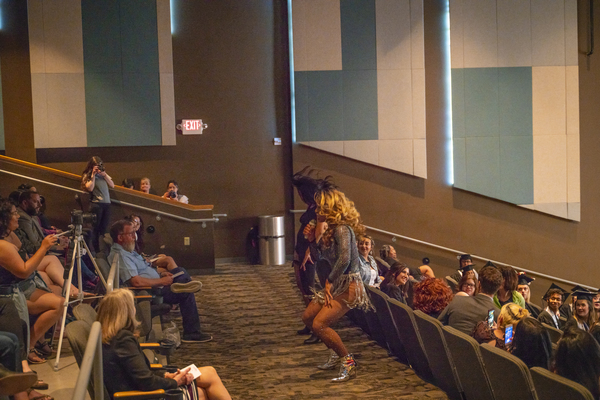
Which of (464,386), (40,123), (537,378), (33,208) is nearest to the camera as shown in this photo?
(537,378)

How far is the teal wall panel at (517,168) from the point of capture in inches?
366

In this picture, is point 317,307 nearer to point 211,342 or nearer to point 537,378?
point 211,342

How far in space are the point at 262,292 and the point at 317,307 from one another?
2806 mm

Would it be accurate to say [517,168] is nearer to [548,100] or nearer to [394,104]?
[548,100]

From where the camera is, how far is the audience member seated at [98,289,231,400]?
2.80 metres

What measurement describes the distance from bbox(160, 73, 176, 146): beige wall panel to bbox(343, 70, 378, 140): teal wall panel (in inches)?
101

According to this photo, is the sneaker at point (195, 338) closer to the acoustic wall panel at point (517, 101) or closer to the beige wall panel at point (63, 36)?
the beige wall panel at point (63, 36)

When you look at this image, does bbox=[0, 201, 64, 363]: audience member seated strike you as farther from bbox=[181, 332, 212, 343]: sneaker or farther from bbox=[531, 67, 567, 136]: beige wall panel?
bbox=[531, 67, 567, 136]: beige wall panel

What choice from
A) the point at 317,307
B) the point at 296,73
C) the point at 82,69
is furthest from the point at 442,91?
the point at 317,307

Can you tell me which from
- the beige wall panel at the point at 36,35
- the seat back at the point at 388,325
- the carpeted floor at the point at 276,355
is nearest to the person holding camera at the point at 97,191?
the carpeted floor at the point at 276,355

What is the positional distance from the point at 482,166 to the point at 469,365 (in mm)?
6456

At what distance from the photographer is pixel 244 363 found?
4539 millimetres

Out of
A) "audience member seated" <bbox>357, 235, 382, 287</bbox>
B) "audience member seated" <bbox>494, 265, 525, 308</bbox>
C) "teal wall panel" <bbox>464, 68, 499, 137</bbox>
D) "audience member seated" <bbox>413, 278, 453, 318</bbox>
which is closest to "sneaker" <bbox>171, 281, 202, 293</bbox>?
"audience member seated" <bbox>357, 235, 382, 287</bbox>

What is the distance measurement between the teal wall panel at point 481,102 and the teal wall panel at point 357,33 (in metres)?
1.61
